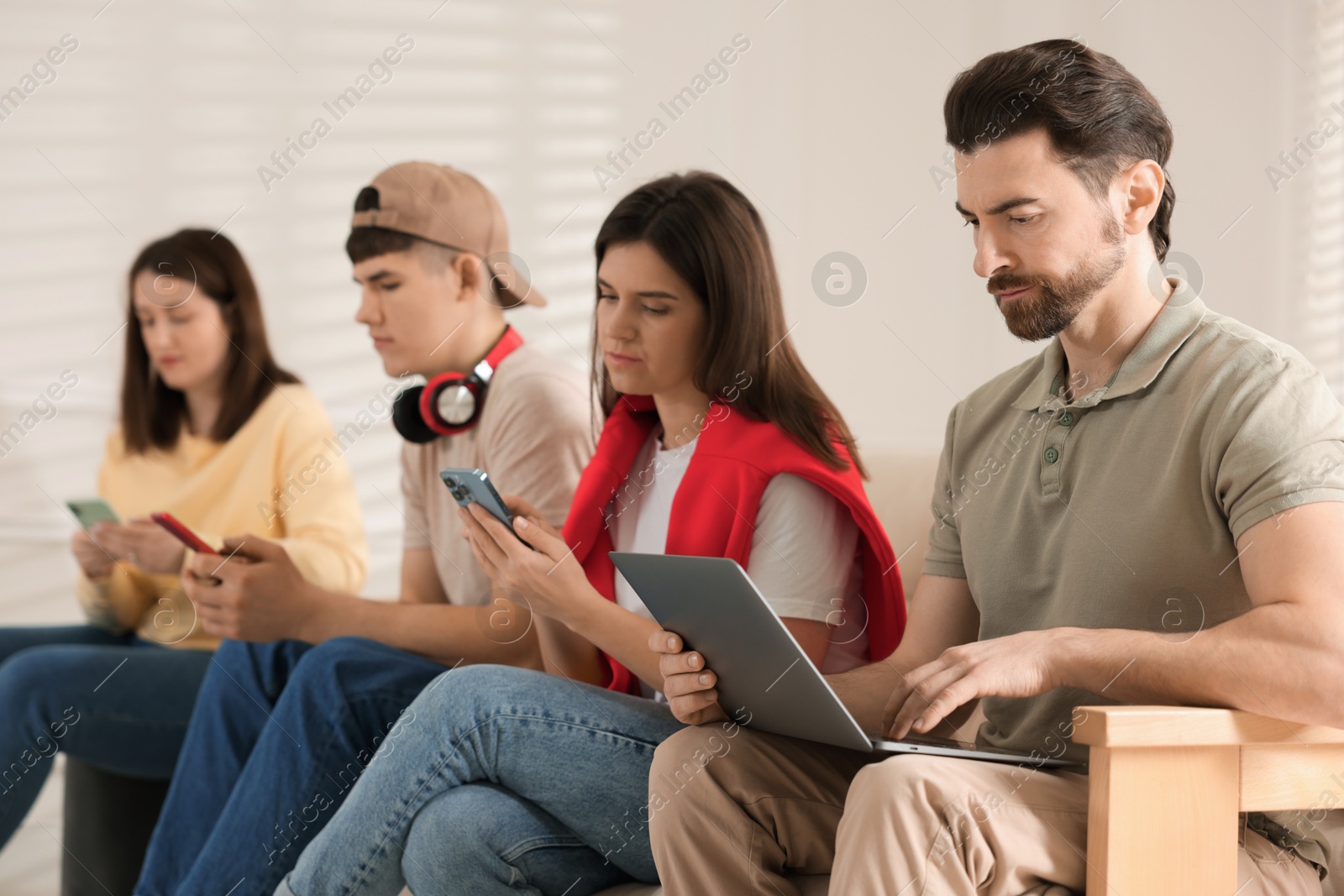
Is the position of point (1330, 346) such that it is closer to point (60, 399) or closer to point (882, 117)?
point (882, 117)

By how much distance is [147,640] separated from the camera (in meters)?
2.18

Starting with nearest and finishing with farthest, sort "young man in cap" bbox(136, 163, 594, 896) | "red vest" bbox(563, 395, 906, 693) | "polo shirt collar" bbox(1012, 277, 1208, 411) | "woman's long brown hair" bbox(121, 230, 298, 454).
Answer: "polo shirt collar" bbox(1012, 277, 1208, 411) → "red vest" bbox(563, 395, 906, 693) → "young man in cap" bbox(136, 163, 594, 896) → "woman's long brown hair" bbox(121, 230, 298, 454)

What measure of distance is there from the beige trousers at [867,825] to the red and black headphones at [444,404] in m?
0.80

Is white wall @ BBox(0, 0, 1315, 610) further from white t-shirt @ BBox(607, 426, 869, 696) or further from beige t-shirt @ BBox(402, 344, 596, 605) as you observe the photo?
white t-shirt @ BBox(607, 426, 869, 696)

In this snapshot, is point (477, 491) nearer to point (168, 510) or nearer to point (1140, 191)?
point (1140, 191)

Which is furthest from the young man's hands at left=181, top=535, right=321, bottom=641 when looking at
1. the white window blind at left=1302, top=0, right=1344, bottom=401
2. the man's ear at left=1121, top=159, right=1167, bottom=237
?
the white window blind at left=1302, top=0, right=1344, bottom=401

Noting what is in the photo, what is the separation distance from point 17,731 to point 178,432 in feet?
2.02

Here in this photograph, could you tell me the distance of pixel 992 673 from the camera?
1010 mm

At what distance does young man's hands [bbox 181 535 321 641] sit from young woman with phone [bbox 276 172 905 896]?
1.33ft

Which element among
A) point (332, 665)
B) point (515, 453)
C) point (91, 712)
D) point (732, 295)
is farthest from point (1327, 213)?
point (91, 712)

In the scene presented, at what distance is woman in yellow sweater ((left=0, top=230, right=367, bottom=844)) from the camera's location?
6.24ft

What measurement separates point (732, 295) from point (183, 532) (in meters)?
0.92

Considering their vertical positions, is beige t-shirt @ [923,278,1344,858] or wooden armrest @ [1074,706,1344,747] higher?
beige t-shirt @ [923,278,1344,858]

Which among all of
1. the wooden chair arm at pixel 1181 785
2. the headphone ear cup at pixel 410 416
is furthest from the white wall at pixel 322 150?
the wooden chair arm at pixel 1181 785
